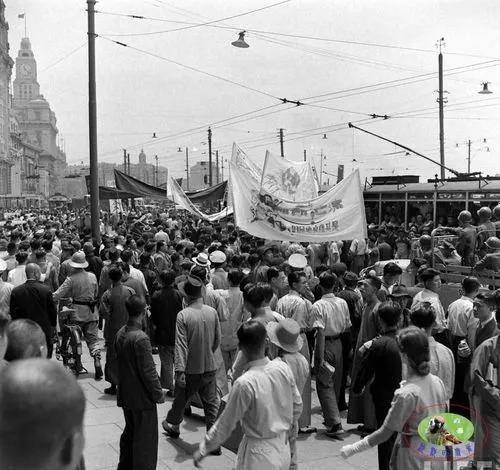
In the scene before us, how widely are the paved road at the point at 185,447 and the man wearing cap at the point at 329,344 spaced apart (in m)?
0.25

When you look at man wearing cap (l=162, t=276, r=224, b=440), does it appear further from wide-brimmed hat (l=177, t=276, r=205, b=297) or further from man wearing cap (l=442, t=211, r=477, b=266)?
man wearing cap (l=442, t=211, r=477, b=266)

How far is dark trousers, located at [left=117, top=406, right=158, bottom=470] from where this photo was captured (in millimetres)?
5309

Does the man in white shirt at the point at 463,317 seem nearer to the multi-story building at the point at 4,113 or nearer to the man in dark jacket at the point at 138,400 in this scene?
the man in dark jacket at the point at 138,400

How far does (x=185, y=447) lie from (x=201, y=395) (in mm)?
524

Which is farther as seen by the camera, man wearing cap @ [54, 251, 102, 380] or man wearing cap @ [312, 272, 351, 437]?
man wearing cap @ [54, 251, 102, 380]

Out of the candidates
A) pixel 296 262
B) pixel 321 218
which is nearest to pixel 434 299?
pixel 296 262

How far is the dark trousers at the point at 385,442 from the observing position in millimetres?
5082

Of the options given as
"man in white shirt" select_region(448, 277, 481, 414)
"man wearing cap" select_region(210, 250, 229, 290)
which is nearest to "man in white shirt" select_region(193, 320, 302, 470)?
"man in white shirt" select_region(448, 277, 481, 414)

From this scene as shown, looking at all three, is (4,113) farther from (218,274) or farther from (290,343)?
(290,343)

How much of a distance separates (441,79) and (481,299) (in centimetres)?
2610

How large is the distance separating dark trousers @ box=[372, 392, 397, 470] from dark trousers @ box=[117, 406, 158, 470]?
1.84 m

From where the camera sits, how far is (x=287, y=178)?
1186 centimetres

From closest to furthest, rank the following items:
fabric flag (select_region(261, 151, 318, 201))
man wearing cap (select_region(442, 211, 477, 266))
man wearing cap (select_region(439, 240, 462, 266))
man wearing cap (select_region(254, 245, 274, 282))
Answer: man wearing cap (select_region(254, 245, 274, 282)), man wearing cap (select_region(439, 240, 462, 266)), man wearing cap (select_region(442, 211, 477, 266)), fabric flag (select_region(261, 151, 318, 201))

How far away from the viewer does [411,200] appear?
2156 centimetres
